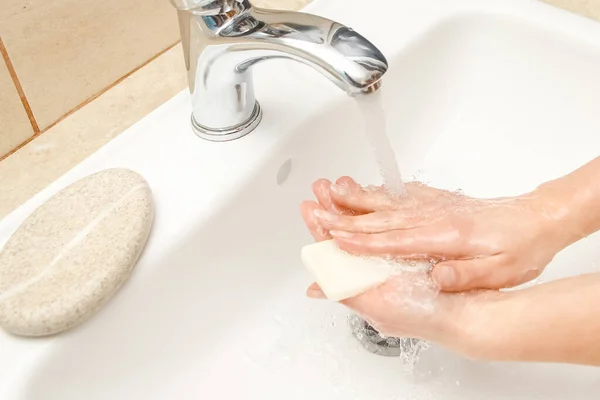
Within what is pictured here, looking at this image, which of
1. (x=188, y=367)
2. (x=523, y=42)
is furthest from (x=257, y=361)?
(x=523, y=42)

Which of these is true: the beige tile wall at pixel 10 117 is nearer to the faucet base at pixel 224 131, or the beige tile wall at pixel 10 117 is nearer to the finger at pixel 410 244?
the faucet base at pixel 224 131

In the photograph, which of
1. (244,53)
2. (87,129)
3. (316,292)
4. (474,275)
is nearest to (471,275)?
(474,275)

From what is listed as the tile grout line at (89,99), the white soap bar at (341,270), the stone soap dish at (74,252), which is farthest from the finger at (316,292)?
the tile grout line at (89,99)

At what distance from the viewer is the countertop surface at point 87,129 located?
52 centimetres

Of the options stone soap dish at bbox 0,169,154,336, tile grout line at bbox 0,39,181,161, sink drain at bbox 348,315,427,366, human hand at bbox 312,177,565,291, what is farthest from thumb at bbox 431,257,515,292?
tile grout line at bbox 0,39,181,161

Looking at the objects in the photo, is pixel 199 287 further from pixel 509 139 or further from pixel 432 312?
pixel 509 139

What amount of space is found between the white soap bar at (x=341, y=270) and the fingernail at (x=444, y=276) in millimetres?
31

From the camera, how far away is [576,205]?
1.61 ft

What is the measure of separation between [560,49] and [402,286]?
330 mm

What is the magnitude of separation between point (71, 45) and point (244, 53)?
149 millimetres

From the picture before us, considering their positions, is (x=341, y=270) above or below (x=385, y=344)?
above

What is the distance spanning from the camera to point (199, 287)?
1.70 ft

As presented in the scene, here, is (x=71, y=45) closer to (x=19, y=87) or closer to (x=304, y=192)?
(x=19, y=87)

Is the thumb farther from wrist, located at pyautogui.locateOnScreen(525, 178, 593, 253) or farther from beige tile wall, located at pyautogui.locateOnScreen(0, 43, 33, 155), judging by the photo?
beige tile wall, located at pyautogui.locateOnScreen(0, 43, 33, 155)
